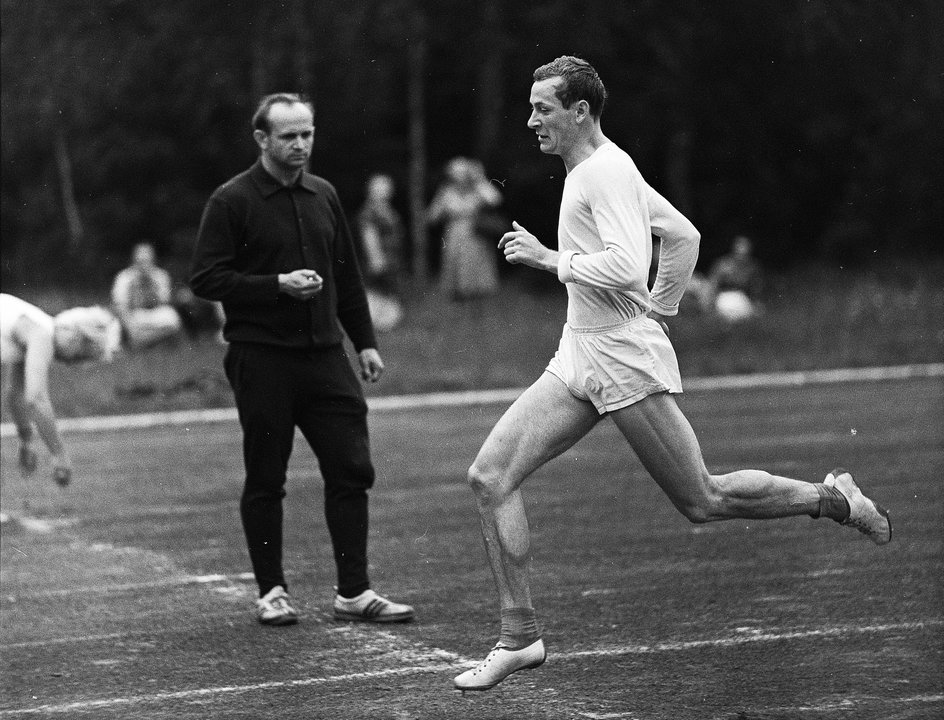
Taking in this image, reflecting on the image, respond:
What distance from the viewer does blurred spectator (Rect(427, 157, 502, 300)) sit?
70.5 feet

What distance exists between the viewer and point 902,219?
32625 millimetres

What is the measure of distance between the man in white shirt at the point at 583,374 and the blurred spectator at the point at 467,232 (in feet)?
50.2

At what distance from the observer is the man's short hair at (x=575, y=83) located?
6.00m

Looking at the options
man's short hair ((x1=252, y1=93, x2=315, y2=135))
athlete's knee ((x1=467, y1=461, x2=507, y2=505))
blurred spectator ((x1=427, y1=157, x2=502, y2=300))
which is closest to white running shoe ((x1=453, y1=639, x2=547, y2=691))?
athlete's knee ((x1=467, y1=461, x2=507, y2=505))

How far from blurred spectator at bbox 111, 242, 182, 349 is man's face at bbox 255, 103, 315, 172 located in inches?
483

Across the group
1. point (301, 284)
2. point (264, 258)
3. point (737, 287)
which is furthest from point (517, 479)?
point (737, 287)

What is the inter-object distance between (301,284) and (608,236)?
1.79 meters

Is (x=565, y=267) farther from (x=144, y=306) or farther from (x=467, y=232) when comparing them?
(x=467, y=232)

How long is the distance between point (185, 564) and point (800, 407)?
8412 mm

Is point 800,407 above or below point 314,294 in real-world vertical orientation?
below

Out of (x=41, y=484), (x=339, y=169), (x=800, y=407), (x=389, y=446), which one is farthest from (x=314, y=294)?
(x=339, y=169)

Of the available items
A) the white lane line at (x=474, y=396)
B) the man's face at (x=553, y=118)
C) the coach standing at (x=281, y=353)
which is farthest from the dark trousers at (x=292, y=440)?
the white lane line at (x=474, y=396)

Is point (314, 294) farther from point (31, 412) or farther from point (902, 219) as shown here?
point (902, 219)

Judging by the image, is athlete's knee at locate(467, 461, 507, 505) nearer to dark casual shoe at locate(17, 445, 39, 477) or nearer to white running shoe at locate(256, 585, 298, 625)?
white running shoe at locate(256, 585, 298, 625)
